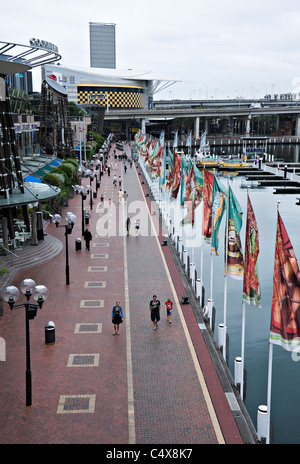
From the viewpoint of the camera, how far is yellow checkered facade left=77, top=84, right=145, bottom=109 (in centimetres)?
18900

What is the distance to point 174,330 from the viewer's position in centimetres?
2158

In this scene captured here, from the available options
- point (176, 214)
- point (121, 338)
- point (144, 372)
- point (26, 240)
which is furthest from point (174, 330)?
point (176, 214)

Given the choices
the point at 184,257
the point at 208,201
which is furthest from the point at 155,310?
the point at 184,257

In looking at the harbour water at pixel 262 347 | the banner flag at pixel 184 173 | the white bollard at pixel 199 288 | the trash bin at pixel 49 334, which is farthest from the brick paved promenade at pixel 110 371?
the banner flag at pixel 184 173

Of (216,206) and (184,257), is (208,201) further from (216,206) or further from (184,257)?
(184,257)

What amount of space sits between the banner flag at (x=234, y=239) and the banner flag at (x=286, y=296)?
15.4 ft

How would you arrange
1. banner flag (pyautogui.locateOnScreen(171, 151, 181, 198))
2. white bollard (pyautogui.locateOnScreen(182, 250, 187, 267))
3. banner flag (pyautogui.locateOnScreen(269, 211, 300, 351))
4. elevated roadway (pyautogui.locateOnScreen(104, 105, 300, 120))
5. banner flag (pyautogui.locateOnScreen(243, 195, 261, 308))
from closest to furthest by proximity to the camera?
banner flag (pyautogui.locateOnScreen(269, 211, 300, 351)), banner flag (pyautogui.locateOnScreen(243, 195, 261, 308)), white bollard (pyautogui.locateOnScreen(182, 250, 187, 267)), banner flag (pyautogui.locateOnScreen(171, 151, 181, 198)), elevated roadway (pyautogui.locateOnScreen(104, 105, 300, 120))

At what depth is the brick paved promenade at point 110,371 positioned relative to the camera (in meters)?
14.5

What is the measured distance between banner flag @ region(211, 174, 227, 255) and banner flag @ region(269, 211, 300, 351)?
297 inches

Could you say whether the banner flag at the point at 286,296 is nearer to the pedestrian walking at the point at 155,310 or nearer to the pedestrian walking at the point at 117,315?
the pedestrian walking at the point at 155,310

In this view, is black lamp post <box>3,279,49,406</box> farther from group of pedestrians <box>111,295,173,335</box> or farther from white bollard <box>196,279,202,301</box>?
white bollard <box>196,279,202,301</box>

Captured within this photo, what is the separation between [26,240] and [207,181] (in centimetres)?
1627

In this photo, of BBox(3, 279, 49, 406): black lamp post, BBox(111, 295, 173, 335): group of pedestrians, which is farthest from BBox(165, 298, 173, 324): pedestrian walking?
BBox(3, 279, 49, 406): black lamp post
